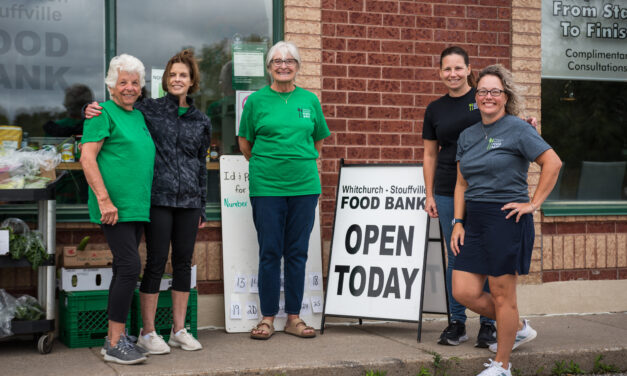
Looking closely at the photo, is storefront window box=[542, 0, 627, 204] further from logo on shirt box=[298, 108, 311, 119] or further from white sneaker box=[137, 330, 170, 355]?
white sneaker box=[137, 330, 170, 355]

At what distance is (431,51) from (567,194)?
1863 millimetres

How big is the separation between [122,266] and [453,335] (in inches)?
92.4

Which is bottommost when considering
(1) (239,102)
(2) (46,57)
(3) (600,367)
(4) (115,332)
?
(3) (600,367)

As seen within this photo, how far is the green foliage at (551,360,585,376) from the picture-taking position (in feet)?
16.9

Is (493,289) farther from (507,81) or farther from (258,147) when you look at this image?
(258,147)

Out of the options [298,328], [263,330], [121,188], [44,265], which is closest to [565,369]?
[298,328]

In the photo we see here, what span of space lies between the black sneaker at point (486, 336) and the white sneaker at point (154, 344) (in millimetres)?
2131

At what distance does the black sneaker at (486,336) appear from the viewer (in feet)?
17.2

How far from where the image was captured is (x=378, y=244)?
5.90 metres

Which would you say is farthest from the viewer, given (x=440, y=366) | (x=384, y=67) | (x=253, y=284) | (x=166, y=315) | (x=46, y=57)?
(x=384, y=67)

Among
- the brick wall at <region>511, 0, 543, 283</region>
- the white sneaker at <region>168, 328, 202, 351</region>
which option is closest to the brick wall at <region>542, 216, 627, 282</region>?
the brick wall at <region>511, 0, 543, 283</region>

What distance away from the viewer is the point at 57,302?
570 cm

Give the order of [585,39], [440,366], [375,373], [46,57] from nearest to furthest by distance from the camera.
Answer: [375,373]
[440,366]
[46,57]
[585,39]

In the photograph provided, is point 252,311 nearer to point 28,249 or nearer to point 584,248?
point 28,249
